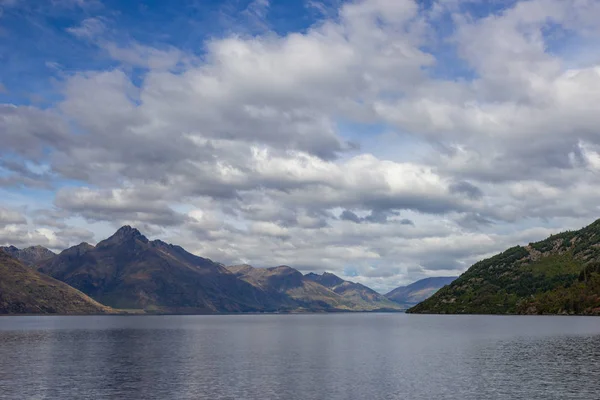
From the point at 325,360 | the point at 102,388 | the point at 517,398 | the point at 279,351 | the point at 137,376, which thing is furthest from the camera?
the point at 279,351

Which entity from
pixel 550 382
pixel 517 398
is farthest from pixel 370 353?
pixel 517 398

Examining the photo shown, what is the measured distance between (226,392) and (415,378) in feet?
114

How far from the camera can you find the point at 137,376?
339 ft

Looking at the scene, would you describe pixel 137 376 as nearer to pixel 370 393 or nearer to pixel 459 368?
pixel 370 393

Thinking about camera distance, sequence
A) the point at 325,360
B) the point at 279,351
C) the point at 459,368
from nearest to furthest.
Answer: the point at 459,368, the point at 325,360, the point at 279,351

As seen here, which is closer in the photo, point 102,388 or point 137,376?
point 102,388

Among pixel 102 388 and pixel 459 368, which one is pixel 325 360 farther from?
pixel 102 388

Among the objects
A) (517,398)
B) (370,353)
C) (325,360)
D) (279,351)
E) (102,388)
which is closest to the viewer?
(517,398)

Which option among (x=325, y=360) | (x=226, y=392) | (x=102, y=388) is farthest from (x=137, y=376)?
(x=325, y=360)

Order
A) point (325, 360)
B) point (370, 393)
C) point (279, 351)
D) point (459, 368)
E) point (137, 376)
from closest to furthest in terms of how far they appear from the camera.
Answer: point (370, 393), point (137, 376), point (459, 368), point (325, 360), point (279, 351)

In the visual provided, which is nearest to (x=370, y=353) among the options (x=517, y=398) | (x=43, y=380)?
(x=517, y=398)

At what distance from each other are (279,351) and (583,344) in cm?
8831

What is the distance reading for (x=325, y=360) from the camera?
422ft

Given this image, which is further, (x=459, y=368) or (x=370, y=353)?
(x=370, y=353)
